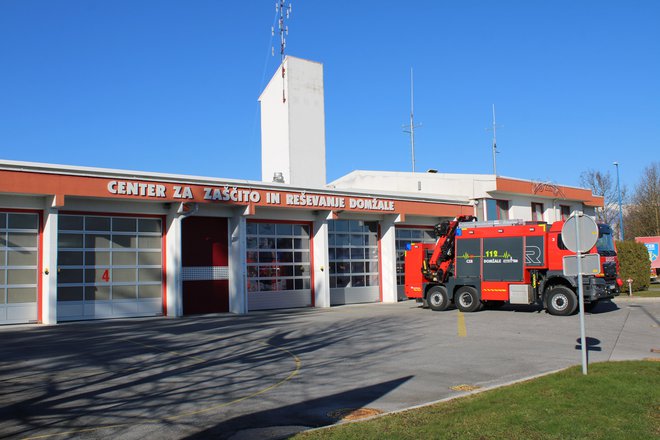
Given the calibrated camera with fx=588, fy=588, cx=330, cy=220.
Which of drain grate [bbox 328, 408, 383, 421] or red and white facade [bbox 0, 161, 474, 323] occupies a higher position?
red and white facade [bbox 0, 161, 474, 323]

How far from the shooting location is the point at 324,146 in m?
32.4

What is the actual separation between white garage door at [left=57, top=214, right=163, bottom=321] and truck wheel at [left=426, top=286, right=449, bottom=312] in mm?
9867

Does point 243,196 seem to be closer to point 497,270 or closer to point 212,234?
point 212,234

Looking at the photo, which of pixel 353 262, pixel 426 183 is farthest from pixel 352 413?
pixel 426 183

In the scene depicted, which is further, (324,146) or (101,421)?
(324,146)

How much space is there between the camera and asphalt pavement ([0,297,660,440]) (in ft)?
23.5

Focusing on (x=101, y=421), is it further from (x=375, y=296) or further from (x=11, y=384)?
(x=375, y=296)

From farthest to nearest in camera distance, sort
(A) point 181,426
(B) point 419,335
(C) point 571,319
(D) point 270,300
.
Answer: (D) point 270,300 < (C) point 571,319 < (B) point 419,335 < (A) point 181,426

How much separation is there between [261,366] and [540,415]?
225 inches

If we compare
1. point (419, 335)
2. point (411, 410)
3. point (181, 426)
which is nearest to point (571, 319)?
point (419, 335)

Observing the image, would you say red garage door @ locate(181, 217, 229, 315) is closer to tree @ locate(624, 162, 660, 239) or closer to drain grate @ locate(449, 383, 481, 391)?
drain grate @ locate(449, 383, 481, 391)

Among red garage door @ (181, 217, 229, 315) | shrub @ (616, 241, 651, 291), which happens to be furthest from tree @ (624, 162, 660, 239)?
red garage door @ (181, 217, 229, 315)

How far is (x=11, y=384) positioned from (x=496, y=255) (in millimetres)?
15456

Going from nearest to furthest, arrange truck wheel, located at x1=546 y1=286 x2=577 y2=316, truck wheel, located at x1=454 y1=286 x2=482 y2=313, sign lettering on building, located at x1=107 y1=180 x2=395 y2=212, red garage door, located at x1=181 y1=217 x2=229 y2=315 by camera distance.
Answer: truck wheel, located at x1=546 y1=286 x2=577 y2=316 < sign lettering on building, located at x1=107 y1=180 x2=395 y2=212 < truck wheel, located at x1=454 y1=286 x2=482 y2=313 < red garage door, located at x1=181 y1=217 x2=229 y2=315
